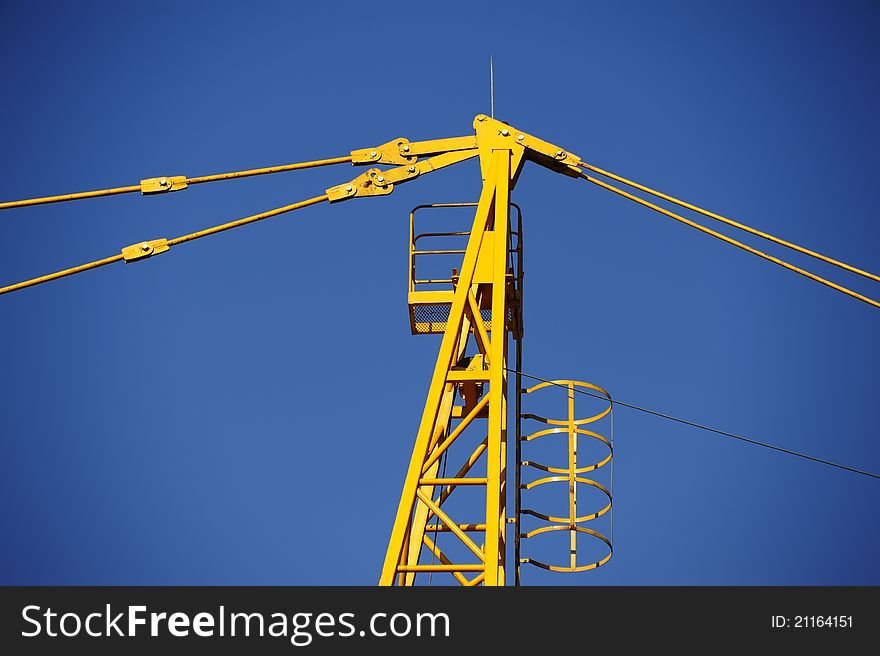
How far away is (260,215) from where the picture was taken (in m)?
21.4

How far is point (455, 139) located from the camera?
2125 cm

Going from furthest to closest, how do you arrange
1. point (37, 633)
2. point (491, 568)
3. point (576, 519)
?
point (576, 519)
point (491, 568)
point (37, 633)

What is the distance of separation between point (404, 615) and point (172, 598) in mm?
2281

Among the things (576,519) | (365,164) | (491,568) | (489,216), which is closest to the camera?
(491,568)

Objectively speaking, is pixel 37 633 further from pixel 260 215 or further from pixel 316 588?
pixel 260 215

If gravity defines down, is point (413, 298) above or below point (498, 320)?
above

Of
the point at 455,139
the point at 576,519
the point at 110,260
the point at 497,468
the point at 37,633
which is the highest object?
the point at 455,139

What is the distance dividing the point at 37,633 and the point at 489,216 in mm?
8443

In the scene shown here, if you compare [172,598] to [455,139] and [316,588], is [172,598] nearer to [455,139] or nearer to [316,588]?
[316,588]

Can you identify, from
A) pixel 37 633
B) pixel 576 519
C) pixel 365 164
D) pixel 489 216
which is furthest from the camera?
pixel 576 519

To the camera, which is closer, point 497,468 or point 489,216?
point 497,468

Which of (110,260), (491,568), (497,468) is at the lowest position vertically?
(491,568)

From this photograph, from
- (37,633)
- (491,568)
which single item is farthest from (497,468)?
(37,633)

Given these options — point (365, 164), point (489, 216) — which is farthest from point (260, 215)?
point (489, 216)
